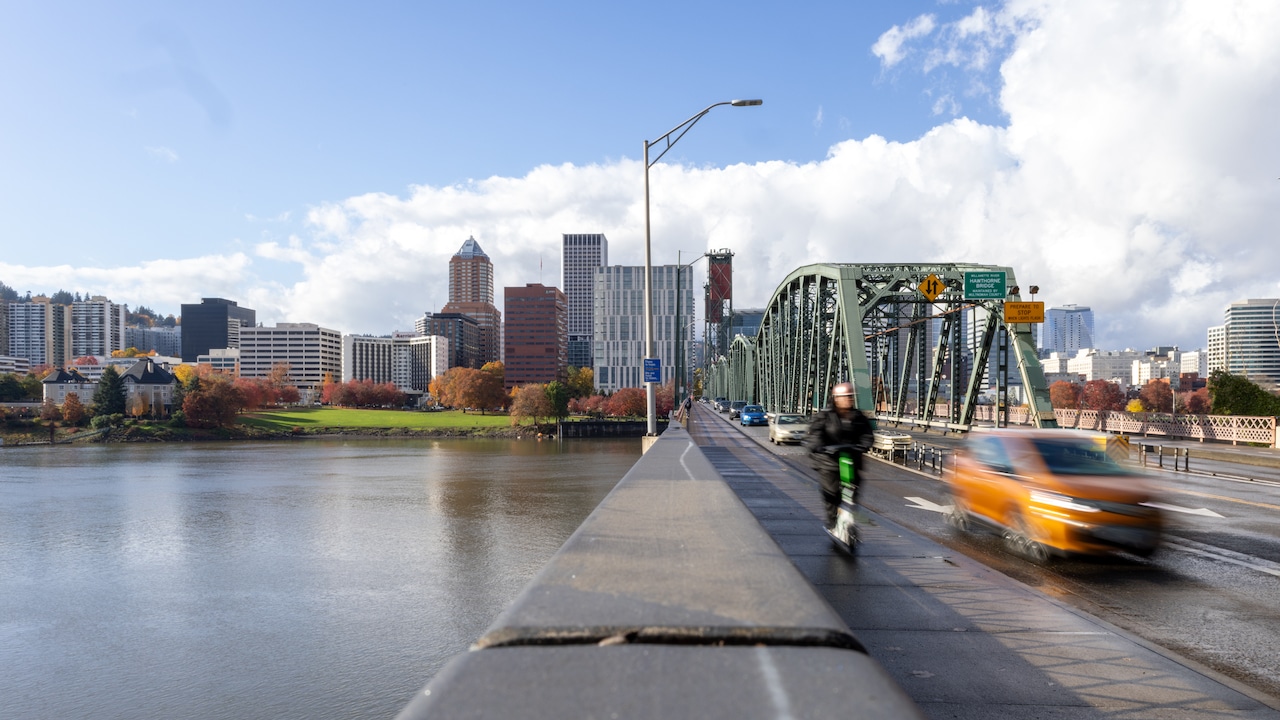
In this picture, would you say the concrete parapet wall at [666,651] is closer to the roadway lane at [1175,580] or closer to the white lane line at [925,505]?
the roadway lane at [1175,580]

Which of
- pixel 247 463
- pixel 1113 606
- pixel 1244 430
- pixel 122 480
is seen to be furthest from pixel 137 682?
pixel 247 463

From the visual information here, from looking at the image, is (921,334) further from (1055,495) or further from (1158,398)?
(1158,398)

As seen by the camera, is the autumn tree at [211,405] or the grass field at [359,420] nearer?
the autumn tree at [211,405]

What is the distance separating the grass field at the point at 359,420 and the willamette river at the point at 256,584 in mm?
66830

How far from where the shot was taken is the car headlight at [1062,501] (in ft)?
29.0

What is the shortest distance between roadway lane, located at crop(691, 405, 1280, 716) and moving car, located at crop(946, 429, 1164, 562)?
1.04 ft

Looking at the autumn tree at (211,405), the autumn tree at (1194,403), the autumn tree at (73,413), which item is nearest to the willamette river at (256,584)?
the autumn tree at (211,405)

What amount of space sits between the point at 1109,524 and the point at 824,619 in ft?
23.3

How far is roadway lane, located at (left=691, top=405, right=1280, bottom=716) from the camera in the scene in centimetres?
589

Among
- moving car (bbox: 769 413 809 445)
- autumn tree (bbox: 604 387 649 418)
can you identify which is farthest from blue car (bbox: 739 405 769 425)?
autumn tree (bbox: 604 387 649 418)

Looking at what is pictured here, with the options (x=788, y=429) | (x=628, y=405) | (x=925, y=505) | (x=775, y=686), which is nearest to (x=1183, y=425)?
(x=788, y=429)

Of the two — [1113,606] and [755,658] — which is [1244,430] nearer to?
[1113,606]

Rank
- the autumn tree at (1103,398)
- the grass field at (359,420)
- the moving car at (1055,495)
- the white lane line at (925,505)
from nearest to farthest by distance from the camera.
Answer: the moving car at (1055,495) → the white lane line at (925,505) → the autumn tree at (1103,398) → the grass field at (359,420)

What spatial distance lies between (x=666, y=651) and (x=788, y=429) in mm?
30590
